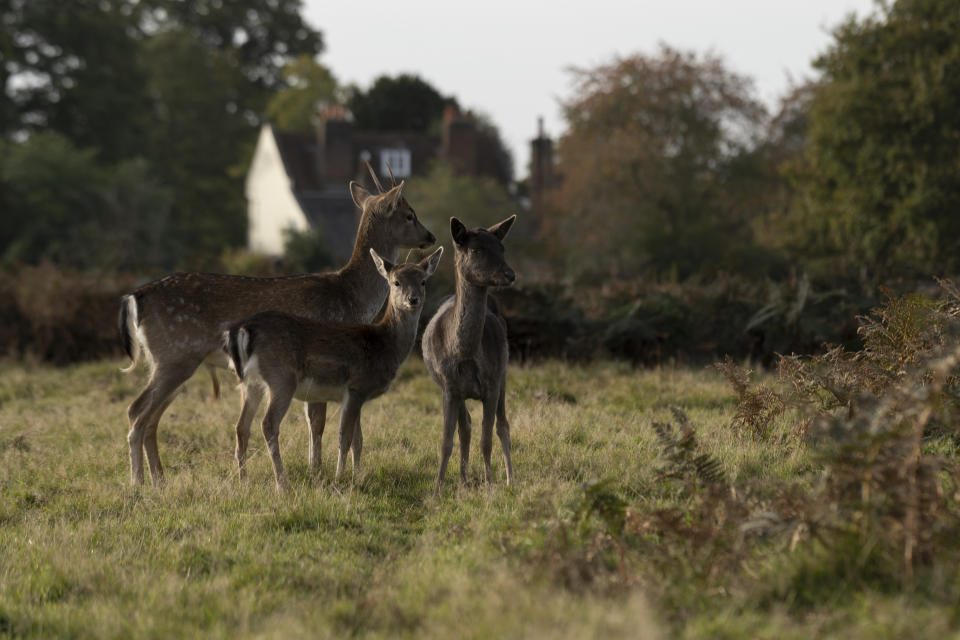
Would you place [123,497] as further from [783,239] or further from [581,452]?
[783,239]

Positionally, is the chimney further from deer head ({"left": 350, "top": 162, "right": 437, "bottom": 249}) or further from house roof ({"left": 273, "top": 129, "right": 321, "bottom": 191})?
deer head ({"left": 350, "top": 162, "right": 437, "bottom": 249})

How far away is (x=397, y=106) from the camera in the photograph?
5516cm

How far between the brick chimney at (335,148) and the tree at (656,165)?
447 inches

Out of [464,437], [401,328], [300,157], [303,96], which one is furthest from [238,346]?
[303,96]

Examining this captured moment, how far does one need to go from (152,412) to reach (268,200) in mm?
41433

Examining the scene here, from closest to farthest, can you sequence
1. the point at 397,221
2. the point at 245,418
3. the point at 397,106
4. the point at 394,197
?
1. the point at 245,418
2. the point at 394,197
3. the point at 397,221
4. the point at 397,106

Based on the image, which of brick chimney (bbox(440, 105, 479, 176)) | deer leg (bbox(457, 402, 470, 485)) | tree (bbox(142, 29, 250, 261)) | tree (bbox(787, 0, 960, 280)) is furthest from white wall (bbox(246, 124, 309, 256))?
deer leg (bbox(457, 402, 470, 485))

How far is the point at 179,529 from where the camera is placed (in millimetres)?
6191

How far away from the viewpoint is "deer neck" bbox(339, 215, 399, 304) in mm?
8602

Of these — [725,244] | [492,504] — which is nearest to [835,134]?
[725,244]

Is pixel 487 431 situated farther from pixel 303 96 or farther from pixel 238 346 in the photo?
pixel 303 96

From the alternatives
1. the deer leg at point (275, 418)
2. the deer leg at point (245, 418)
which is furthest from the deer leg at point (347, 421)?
the deer leg at point (245, 418)

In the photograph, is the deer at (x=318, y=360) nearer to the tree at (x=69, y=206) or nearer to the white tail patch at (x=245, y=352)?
the white tail patch at (x=245, y=352)

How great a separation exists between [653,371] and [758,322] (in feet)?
4.95
